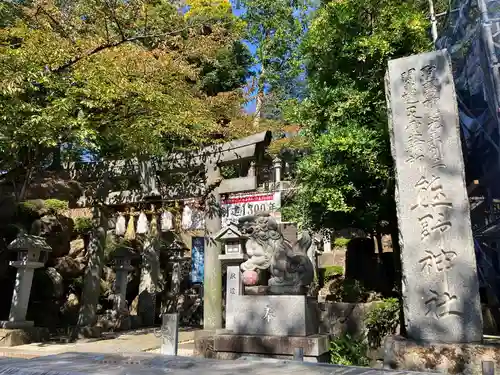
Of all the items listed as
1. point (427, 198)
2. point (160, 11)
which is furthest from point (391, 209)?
point (160, 11)

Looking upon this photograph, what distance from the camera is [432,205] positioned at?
562 cm

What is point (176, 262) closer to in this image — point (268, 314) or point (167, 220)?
point (167, 220)

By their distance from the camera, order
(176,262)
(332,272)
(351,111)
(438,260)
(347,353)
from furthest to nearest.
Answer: (176,262) < (332,272) < (351,111) < (347,353) < (438,260)

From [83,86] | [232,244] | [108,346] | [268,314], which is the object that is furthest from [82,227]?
[268,314]

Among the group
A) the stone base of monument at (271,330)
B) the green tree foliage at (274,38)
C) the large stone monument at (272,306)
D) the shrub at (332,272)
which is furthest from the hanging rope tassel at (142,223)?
the green tree foliage at (274,38)

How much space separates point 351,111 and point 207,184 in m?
4.33

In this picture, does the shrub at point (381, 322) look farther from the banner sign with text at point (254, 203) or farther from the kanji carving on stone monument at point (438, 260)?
the banner sign with text at point (254, 203)

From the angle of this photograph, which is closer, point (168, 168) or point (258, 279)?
point (258, 279)

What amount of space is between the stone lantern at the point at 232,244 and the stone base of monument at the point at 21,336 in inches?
215

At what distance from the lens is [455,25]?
1420 centimetres

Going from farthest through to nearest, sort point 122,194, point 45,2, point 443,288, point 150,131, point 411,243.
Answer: point 122,194 < point 150,131 < point 45,2 < point 411,243 < point 443,288

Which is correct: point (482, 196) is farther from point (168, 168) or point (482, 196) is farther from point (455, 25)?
point (168, 168)

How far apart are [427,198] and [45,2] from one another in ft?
34.3

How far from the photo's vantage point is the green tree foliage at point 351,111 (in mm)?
10047
